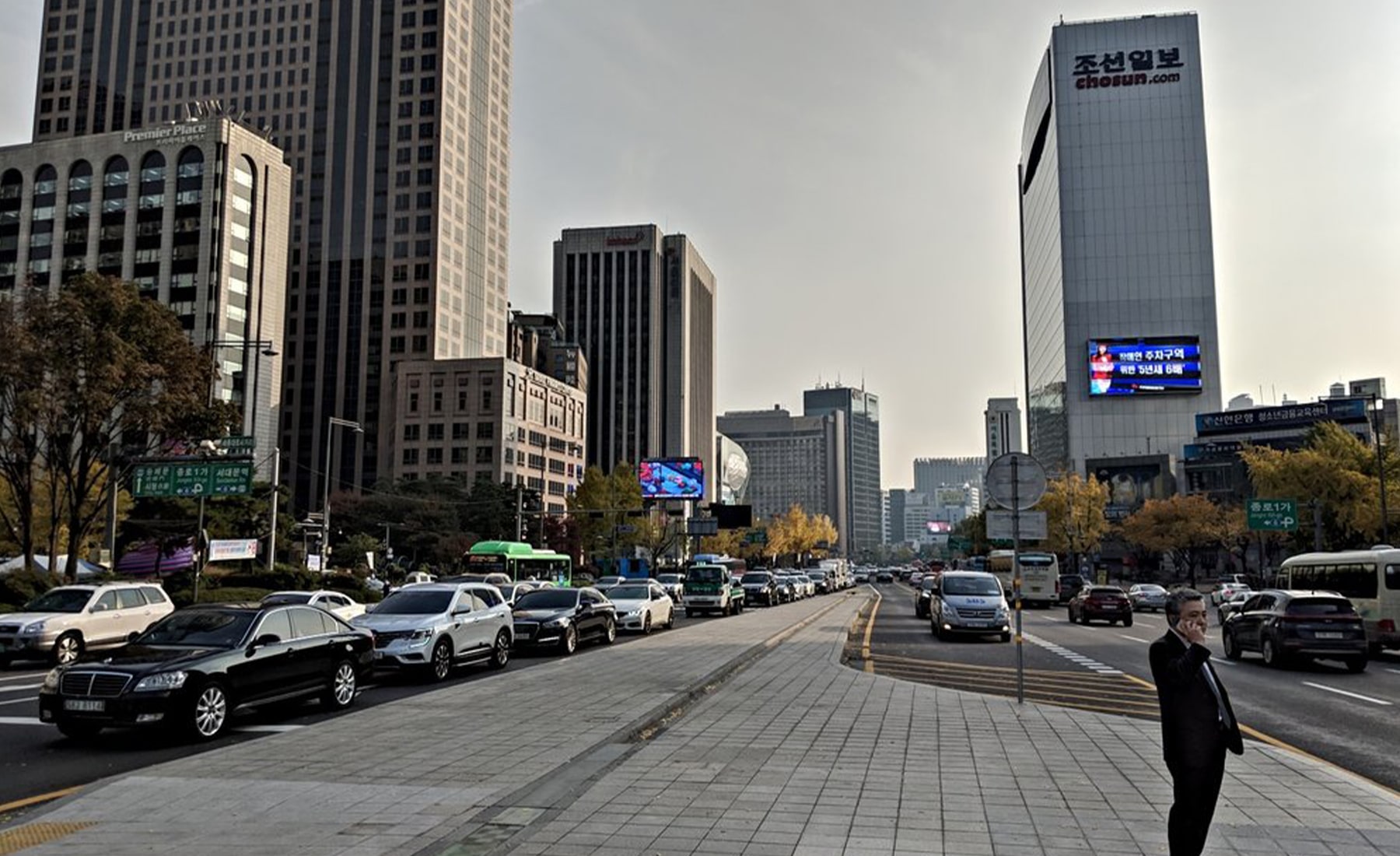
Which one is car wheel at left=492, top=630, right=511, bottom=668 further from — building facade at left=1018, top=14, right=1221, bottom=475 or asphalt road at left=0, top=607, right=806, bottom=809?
building facade at left=1018, top=14, right=1221, bottom=475

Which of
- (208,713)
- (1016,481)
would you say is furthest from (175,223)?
(1016,481)

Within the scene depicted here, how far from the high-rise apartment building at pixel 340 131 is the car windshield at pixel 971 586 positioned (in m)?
104

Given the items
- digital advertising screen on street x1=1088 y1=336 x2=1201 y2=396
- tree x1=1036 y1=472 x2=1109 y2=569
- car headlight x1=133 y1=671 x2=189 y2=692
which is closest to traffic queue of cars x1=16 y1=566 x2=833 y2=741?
car headlight x1=133 y1=671 x2=189 y2=692

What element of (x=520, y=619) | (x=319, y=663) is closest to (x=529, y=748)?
(x=319, y=663)

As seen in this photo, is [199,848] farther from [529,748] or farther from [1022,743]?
[1022,743]

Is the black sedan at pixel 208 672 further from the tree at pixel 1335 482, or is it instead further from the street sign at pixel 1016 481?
the tree at pixel 1335 482

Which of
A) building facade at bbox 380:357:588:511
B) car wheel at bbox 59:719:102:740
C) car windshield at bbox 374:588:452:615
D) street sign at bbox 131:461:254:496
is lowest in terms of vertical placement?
car wheel at bbox 59:719:102:740

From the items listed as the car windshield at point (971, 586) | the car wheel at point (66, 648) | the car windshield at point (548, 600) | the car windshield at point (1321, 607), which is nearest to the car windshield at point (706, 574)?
the car windshield at point (971, 586)

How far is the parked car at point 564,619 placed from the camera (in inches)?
837

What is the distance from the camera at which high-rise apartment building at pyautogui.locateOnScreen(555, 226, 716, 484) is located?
614ft

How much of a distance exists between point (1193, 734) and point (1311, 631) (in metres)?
17.1

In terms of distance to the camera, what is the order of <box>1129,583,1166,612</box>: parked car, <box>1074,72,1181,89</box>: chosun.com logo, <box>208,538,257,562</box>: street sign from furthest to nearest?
<box>1074,72,1181,89</box>: chosun.com logo < <box>1129,583,1166,612</box>: parked car < <box>208,538,257,562</box>: street sign

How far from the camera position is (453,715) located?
455 inches

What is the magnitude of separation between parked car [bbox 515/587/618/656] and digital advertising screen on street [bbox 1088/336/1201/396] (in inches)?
3887
